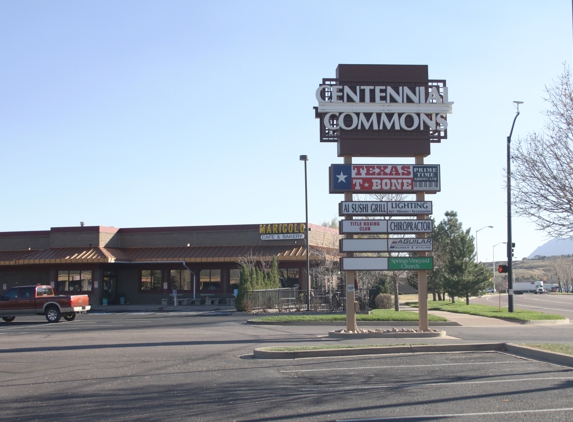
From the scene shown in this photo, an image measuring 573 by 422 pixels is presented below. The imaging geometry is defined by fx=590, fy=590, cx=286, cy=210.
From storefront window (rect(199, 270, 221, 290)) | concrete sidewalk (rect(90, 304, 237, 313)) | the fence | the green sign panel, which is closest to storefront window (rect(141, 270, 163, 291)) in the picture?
storefront window (rect(199, 270, 221, 290))

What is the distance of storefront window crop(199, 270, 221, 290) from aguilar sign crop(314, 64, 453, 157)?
81.6 feet

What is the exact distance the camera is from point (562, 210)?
13164 millimetres

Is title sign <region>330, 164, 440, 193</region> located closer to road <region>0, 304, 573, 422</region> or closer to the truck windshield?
road <region>0, 304, 573, 422</region>

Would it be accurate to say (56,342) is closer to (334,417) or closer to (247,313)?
(334,417)

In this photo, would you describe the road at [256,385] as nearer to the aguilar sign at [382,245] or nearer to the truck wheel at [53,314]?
the aguilar sign at [382,245]

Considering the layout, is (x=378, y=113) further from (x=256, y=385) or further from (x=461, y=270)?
(x=461, y=270)

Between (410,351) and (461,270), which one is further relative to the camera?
(461,270)

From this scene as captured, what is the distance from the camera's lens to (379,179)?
1952 cm

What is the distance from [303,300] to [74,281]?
18160 mm

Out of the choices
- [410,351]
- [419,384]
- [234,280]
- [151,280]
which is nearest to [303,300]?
[234,280]

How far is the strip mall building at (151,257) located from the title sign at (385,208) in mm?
20694

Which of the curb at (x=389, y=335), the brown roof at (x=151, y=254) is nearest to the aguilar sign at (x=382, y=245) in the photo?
the curb at (x=389, y=335)

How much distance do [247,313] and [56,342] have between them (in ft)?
48.9

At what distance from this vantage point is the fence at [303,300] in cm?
3219
